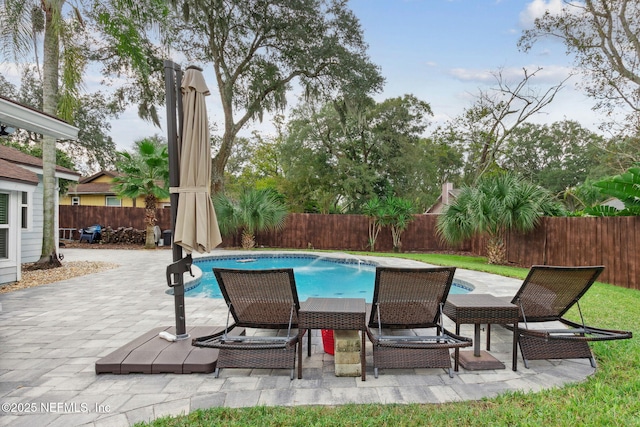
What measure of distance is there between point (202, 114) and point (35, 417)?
7.97 feet

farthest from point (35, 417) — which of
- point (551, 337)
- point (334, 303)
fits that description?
point (551, 337)

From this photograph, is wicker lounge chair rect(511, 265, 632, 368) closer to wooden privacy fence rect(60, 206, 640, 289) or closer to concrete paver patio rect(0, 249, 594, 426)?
concrete paver patio rect(0, 249, 594, 426)

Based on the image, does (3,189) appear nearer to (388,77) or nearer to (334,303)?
(334,303)

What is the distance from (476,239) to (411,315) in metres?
11.3

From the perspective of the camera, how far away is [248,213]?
46.9ft

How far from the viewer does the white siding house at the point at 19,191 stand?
405cm

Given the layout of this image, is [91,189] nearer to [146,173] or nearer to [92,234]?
[92,234]

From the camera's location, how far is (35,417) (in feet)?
7.48

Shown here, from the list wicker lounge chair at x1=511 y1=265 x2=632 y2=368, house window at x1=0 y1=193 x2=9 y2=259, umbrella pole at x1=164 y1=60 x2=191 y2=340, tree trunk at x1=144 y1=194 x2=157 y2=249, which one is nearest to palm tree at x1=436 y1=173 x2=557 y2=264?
wicker lounge chair at x1=511 y1=265 x2=632 y2=368

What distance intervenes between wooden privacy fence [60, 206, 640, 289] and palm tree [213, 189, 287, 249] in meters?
0.80

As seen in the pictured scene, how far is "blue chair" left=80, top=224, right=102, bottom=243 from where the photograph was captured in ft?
51.9

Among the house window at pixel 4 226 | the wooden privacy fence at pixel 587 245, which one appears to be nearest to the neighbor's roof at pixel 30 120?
the house window at pixel 4 226

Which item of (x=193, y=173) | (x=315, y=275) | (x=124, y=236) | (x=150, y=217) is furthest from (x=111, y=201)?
(x=193, y=173)

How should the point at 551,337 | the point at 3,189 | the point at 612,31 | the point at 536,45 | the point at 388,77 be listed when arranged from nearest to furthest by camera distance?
the point at 551,337
the point at 3,189
the point at 612,31
the point at 536,45
the point at 388,77
